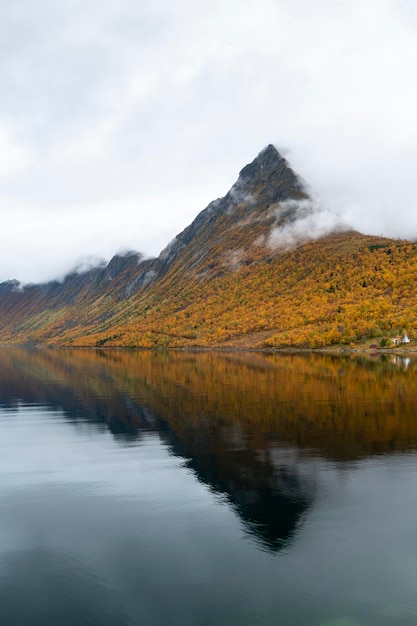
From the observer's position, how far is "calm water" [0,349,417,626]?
17.4m

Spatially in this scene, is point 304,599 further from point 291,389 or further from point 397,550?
point 291,389

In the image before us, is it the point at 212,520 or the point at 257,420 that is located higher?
the point at 257,420

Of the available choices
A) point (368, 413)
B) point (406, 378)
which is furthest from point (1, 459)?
point (406, 378)

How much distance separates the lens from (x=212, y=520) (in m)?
24.2

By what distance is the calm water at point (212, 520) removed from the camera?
17.4 metres

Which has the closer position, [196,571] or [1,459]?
[196,571]

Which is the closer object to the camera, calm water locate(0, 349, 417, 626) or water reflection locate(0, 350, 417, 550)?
calm water locate(0, 349, 417, 626)

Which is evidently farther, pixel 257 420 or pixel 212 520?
pixel 257 420

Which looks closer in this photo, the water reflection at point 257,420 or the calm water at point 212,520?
the calm water at point 212,520

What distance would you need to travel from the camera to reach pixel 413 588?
1783 centimetres

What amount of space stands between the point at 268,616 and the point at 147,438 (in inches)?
1057

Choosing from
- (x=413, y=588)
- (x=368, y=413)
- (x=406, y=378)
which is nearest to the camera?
(x=413, y=588)

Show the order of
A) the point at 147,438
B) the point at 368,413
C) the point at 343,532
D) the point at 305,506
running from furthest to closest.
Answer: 1. the point at 368,413
2. the point at 147,438
3. the point at 305,506
4. the point at 343,532

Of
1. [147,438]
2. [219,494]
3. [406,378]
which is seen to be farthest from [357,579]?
[406,378]
